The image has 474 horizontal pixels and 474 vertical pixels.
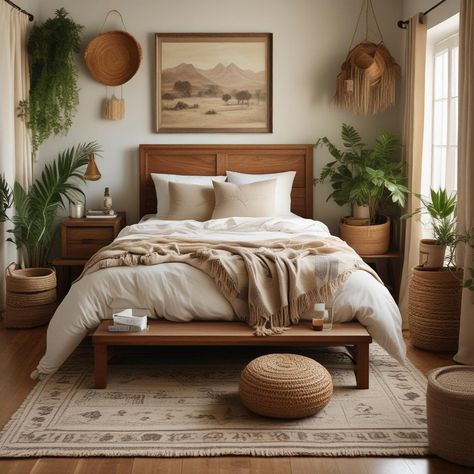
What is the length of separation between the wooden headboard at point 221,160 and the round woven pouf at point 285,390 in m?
2.94

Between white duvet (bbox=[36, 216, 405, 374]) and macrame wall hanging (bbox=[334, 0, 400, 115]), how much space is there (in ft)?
7.23

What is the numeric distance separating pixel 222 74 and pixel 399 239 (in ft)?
6.45

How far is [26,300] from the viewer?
5.34 meters

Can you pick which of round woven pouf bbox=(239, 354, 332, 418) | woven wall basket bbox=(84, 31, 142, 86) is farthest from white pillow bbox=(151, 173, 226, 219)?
round woven pouf bbox=(239, 354, 332, 418)

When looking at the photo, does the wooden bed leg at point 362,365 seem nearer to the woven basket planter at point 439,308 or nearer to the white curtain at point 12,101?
the woven basket planter at point 439,308

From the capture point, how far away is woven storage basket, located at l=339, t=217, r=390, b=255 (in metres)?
5.91

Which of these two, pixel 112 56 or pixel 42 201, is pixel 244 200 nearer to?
pixel 42 201

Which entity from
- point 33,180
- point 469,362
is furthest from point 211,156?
point 469,362

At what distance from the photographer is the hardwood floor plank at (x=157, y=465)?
3078 millimetres

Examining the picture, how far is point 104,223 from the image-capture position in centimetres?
594

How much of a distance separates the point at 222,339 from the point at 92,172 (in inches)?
102

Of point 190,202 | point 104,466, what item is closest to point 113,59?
point 190,202

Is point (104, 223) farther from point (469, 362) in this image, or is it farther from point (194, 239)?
point (469, 362)

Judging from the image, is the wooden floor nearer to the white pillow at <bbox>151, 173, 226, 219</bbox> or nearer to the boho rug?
the boho rug
